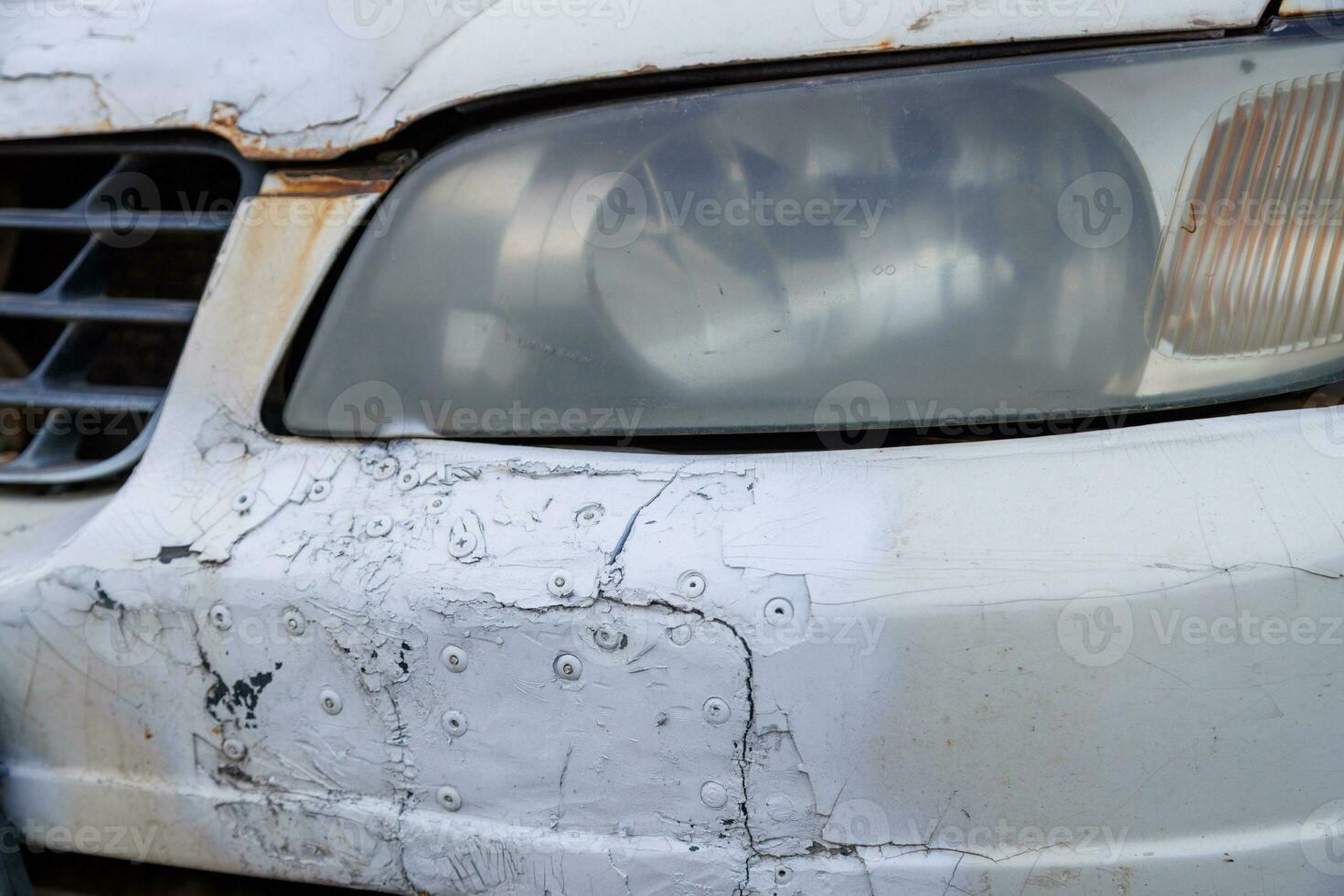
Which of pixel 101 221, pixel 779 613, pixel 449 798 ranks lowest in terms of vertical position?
pixel 449 798

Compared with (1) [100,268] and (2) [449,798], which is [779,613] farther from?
→ (1) [100,268]

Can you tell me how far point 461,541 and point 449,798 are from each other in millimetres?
306

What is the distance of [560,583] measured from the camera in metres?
1.07

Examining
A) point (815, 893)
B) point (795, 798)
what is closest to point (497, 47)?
point (795, 798)

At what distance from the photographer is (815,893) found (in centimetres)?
106

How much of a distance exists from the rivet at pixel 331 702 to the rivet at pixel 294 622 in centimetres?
8

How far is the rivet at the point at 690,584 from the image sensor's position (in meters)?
1.03
